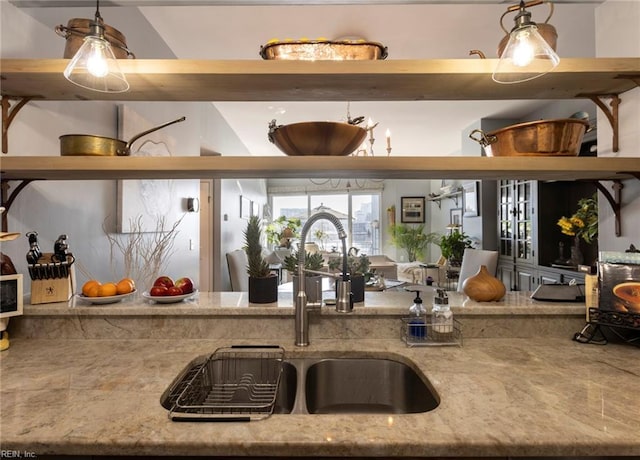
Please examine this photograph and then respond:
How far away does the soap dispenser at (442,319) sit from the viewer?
1.32 m

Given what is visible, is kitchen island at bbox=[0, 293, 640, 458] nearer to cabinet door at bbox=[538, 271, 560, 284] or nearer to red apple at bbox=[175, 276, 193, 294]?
red apple at bbox=[175, 276, 193, 294]

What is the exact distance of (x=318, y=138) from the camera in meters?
1.33

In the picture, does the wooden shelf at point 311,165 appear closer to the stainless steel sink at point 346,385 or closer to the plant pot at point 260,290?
the plant pot at point 260,290

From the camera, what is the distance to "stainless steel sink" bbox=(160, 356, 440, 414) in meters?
1.20

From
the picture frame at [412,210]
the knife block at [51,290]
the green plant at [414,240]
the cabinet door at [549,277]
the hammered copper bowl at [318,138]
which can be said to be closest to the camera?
the hammered copper bowl at [318,138]

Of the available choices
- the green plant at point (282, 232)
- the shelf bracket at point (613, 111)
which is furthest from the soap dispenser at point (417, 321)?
the green plant at point (282, 232)

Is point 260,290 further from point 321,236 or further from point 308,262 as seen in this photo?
point 321,236

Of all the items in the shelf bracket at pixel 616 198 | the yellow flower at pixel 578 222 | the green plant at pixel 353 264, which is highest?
the shelf bracket at pixel 616 198

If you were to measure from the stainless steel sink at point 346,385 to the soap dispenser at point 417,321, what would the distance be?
152 millimetres

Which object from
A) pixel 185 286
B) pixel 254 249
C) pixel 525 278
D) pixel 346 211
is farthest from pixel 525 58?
pixel 346 211

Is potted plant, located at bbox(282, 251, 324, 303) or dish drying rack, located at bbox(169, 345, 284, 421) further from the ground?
potted plant, located at bbox(282, 251, 324, 303)

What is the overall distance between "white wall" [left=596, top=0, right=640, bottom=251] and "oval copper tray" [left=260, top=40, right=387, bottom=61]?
3.34ft

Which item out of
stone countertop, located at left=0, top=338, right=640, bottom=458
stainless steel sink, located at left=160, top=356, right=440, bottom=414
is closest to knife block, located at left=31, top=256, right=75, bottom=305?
stone countertop, located at left=0, top=338, right=640, bottom=458

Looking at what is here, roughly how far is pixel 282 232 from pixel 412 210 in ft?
10.7
